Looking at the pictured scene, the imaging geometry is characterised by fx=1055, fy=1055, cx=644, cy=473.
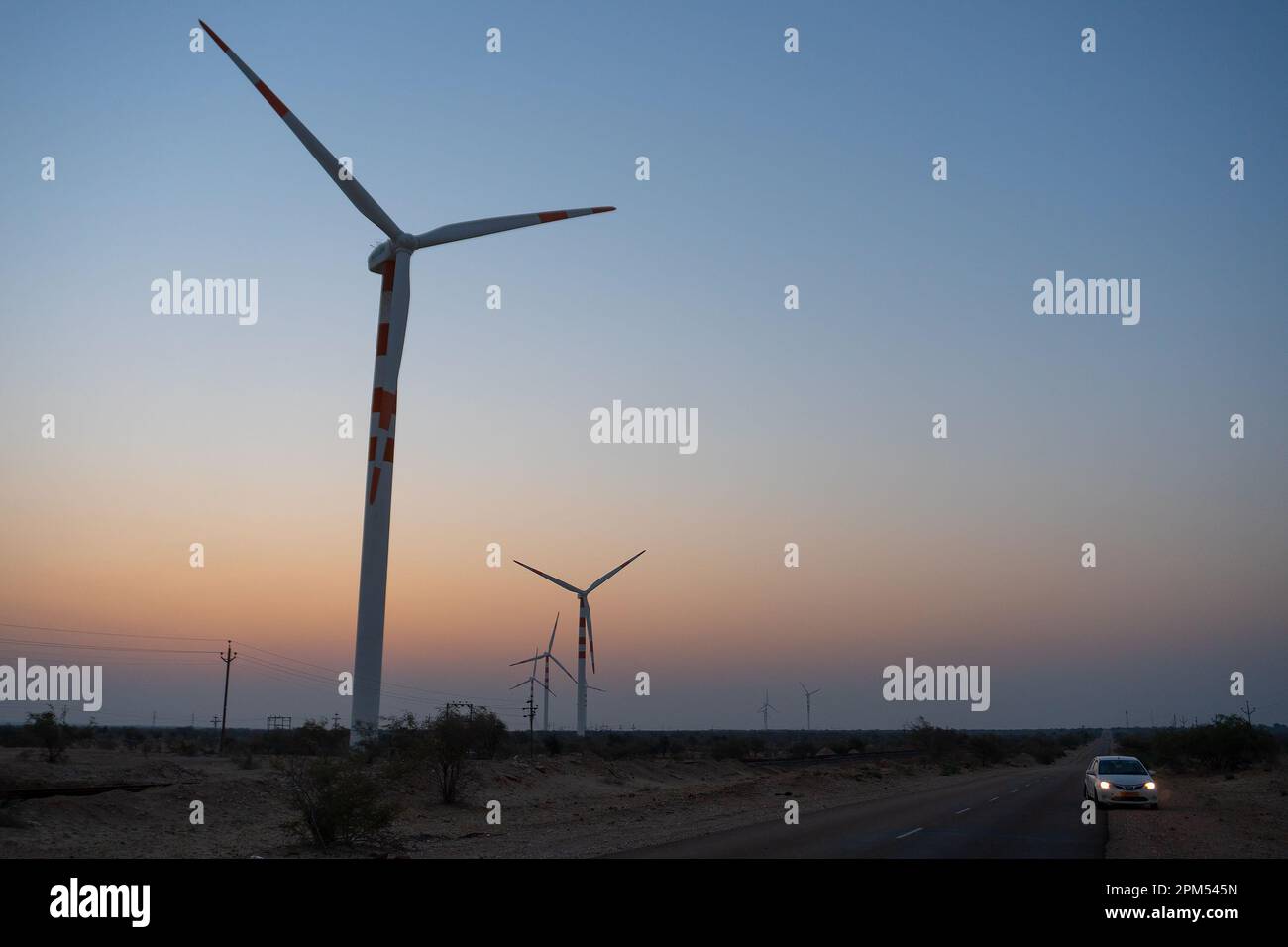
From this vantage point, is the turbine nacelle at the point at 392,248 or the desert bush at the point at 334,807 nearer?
the desert bush at the point at 334,807

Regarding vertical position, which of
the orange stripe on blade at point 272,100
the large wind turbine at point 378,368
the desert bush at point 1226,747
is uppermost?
the orange stripe on blade at point 272,100

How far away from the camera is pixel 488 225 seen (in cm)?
5081

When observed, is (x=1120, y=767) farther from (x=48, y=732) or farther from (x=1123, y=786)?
(x=48, y=732)

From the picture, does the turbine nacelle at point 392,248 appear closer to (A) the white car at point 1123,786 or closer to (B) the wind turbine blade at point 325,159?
(B) the wind turbine blade at point 325,159

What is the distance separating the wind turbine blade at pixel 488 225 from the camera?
50438mm

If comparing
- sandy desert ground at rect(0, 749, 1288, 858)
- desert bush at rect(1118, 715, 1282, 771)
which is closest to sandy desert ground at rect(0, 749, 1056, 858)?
sandy desert ground at rect(0, 749, 1288, 858)

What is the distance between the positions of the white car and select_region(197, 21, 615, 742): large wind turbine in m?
27.2

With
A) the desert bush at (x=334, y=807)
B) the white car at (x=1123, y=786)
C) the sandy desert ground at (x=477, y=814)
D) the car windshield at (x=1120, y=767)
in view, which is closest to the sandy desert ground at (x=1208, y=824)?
the sandy desert ground at (x=477, y=814)

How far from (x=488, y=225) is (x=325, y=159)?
26.0 ft

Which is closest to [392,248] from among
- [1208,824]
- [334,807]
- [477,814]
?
[477,814]
